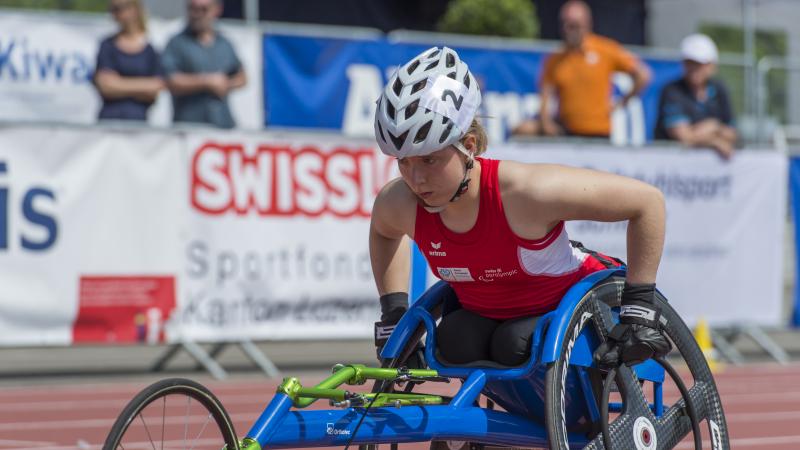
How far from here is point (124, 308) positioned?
10141mm

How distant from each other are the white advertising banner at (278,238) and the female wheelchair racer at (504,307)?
5.31 metres

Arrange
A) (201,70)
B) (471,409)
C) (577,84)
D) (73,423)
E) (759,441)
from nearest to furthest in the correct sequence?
(471,409) → (759,441) → (73,423) → (201,70) → (577,84)

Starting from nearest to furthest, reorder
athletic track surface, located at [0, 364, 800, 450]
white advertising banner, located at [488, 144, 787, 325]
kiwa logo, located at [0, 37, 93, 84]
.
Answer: athletic track surface, located at [0, 364, 800, 450] → white advertising banner, located at [488, 144, 787, 325] → kiwa logo, located at [0, 37, 93, 84]

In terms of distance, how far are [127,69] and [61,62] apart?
1061 mm

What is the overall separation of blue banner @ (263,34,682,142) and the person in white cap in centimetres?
836

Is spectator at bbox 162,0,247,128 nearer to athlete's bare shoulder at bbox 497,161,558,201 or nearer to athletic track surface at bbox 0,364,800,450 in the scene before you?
athletic track surface at bbox 0,364,800,450

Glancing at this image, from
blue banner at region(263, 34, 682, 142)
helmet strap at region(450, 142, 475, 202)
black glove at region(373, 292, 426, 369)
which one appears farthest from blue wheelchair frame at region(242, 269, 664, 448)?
blue banner at region(263, 34, 682, 142)

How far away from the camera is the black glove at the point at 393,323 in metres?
5.14

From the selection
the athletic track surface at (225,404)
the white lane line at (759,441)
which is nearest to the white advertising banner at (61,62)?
the athletic track surface at (225,404)

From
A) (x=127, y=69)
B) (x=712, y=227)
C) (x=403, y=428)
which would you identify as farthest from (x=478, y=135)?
(x=712, y=227)

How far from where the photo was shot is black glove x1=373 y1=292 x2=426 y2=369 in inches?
202

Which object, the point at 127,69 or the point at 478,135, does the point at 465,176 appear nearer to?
the point at 478,135

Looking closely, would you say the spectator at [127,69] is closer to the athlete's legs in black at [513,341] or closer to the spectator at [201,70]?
the spectator at [201,70]

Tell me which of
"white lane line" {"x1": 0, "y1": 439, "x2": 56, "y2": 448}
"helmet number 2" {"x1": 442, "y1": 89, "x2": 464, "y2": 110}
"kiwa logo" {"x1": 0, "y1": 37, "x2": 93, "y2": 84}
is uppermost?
"kiwa logo" {"x1": 0, "y1": 37, "x2": 93, "y2": 84}
